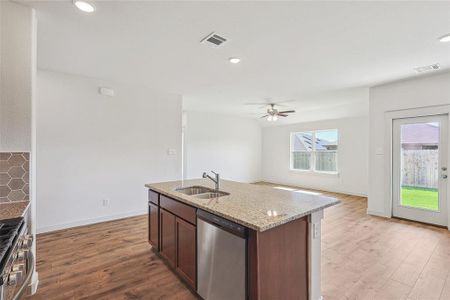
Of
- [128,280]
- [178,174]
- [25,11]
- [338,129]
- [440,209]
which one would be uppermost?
[25,11]

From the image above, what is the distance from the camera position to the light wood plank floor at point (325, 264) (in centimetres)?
201

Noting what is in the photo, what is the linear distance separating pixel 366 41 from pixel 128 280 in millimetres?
3679

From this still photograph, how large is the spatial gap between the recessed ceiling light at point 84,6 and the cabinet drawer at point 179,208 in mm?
1927

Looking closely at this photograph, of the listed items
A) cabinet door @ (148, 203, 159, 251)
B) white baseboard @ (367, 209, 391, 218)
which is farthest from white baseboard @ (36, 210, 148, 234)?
white baseboard @ (367, 209, 391, 218)

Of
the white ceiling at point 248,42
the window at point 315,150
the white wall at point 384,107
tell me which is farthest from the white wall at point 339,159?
the white ceiling at point 248,42

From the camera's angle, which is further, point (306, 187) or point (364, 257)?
point (306, 187)

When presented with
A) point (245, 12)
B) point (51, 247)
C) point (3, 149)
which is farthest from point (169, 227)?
point (245, 12)

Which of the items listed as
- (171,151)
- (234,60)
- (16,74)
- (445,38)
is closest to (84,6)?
(16,74)

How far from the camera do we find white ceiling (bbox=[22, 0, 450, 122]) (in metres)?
1.94

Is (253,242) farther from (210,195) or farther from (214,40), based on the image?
(214,40)

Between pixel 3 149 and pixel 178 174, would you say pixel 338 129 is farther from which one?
pixel 3 149

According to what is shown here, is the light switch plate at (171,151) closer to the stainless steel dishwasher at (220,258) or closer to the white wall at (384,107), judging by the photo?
the stainless steel dishwasher at (220,258)

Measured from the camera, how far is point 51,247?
9.47ft

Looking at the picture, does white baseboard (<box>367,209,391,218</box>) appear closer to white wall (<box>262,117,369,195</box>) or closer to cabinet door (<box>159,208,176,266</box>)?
white wall (<box>262,117,369,195</box>)
